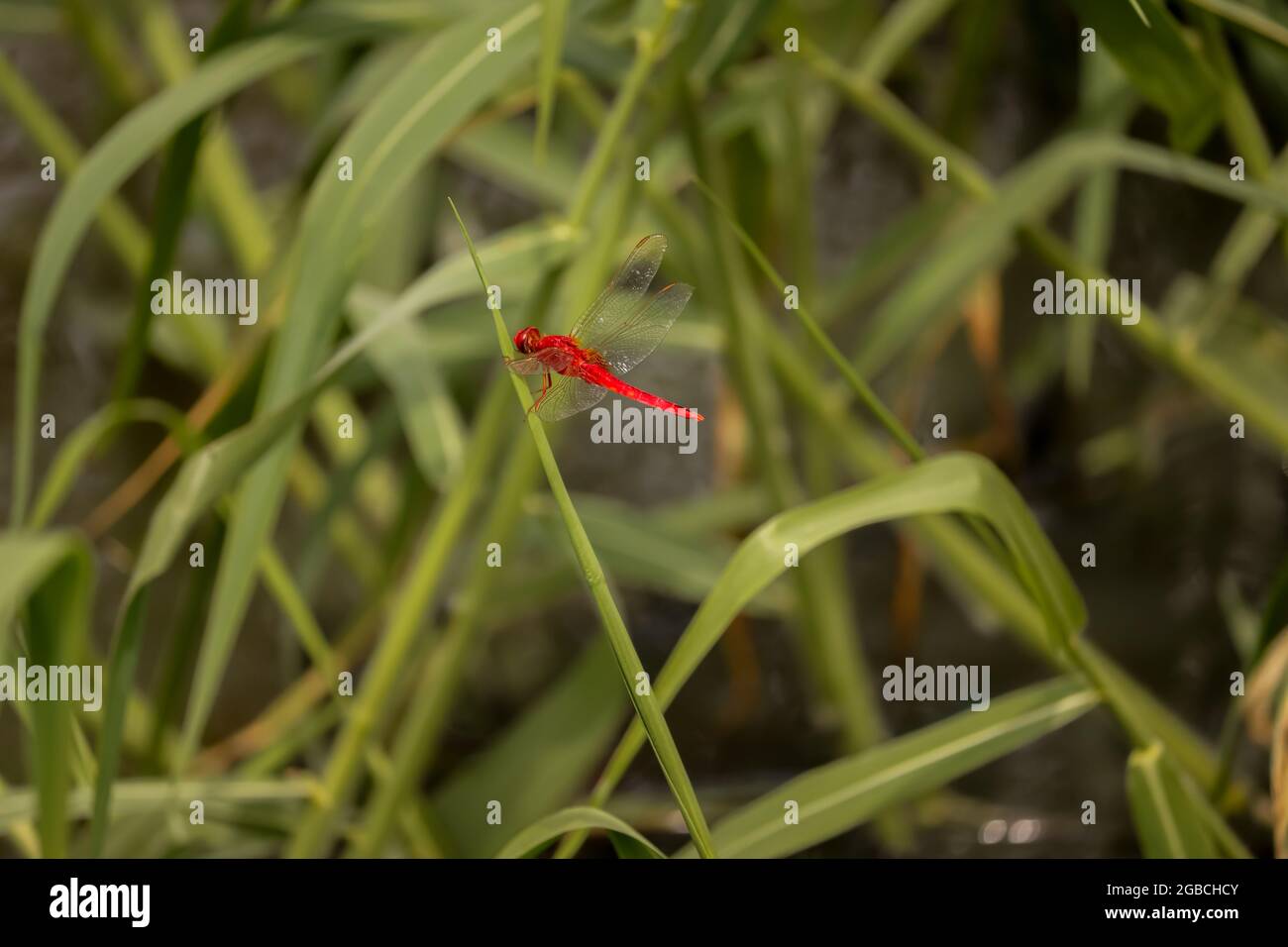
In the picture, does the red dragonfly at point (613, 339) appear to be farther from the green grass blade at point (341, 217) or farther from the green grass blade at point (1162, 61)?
the green grass blade at point (1162, 61)

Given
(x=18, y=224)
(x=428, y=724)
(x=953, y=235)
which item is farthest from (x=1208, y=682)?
(x=18, y=224)

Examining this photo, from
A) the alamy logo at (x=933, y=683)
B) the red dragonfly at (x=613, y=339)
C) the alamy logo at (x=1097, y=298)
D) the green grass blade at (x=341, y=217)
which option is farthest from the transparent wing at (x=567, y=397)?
the alamy logo at (x=933, y=683)

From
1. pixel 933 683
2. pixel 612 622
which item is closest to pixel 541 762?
pixel 933 683

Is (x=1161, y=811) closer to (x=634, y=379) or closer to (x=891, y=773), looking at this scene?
(x=891, y=773)

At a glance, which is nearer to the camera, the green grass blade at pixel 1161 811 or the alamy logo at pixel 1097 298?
the green grass blade at pixel 1161 811

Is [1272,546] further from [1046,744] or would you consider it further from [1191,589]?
[1046,744]
